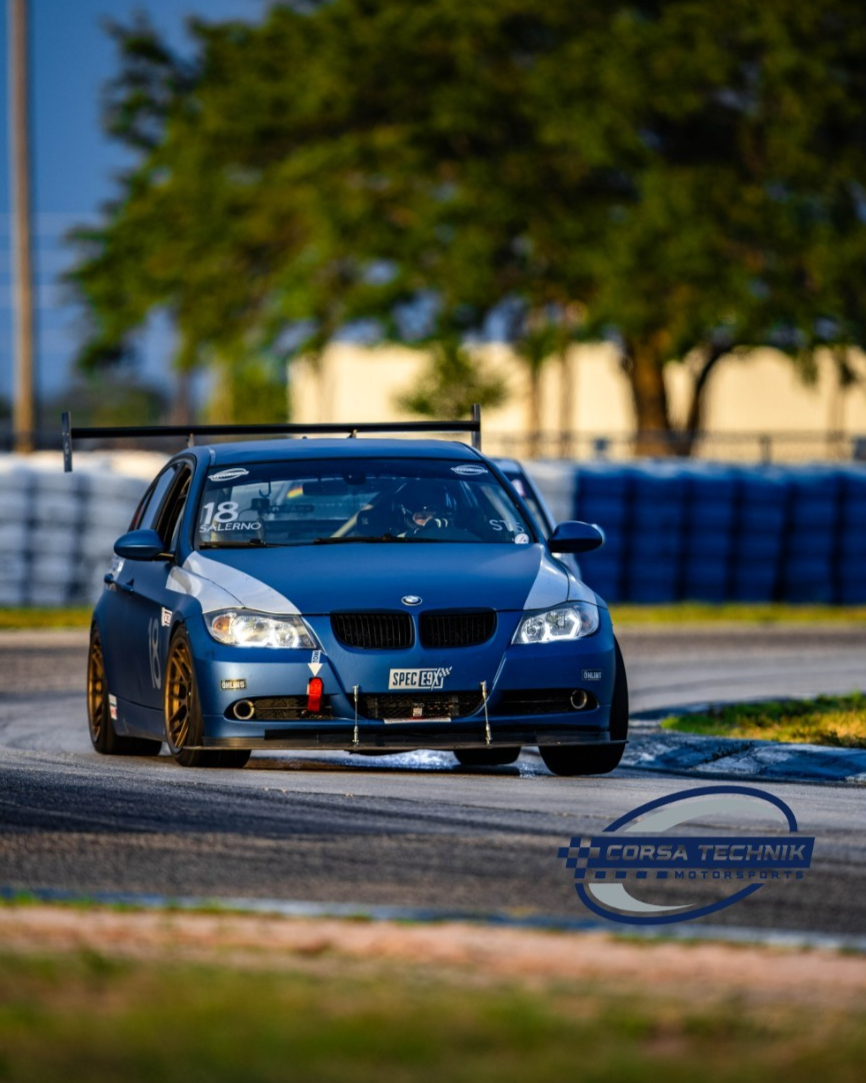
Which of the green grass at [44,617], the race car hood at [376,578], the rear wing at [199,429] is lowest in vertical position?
the green grass at [44,617]

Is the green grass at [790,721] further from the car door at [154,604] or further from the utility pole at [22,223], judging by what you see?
the utility pole at [22,223]

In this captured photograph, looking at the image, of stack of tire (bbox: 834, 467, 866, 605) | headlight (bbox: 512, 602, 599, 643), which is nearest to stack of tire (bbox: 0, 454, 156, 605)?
stack of tire (bbox: 834, 467, 866, 605)

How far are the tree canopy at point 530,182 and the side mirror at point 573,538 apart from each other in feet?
94.1

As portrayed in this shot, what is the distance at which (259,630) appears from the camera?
984 cm

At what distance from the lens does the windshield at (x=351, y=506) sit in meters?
10.7

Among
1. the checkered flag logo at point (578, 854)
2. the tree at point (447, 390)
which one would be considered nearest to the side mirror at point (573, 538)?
the checkered flag logo at point (578, 854)

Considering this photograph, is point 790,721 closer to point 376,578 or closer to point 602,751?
point 602,751

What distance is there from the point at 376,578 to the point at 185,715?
3.46 feet

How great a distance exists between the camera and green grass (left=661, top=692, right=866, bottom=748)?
479 inches

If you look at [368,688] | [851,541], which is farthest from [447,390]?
[368,688]

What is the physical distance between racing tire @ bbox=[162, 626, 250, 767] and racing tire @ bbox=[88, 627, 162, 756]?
42.2 inches

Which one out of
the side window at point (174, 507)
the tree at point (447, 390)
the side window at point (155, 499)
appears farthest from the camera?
the tree at point (447, 390)

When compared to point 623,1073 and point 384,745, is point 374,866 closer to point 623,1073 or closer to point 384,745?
point 384,745

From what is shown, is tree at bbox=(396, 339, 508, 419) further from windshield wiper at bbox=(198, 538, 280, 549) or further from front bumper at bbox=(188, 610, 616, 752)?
front bumper at bbox=(188, 610, 616, 752)
